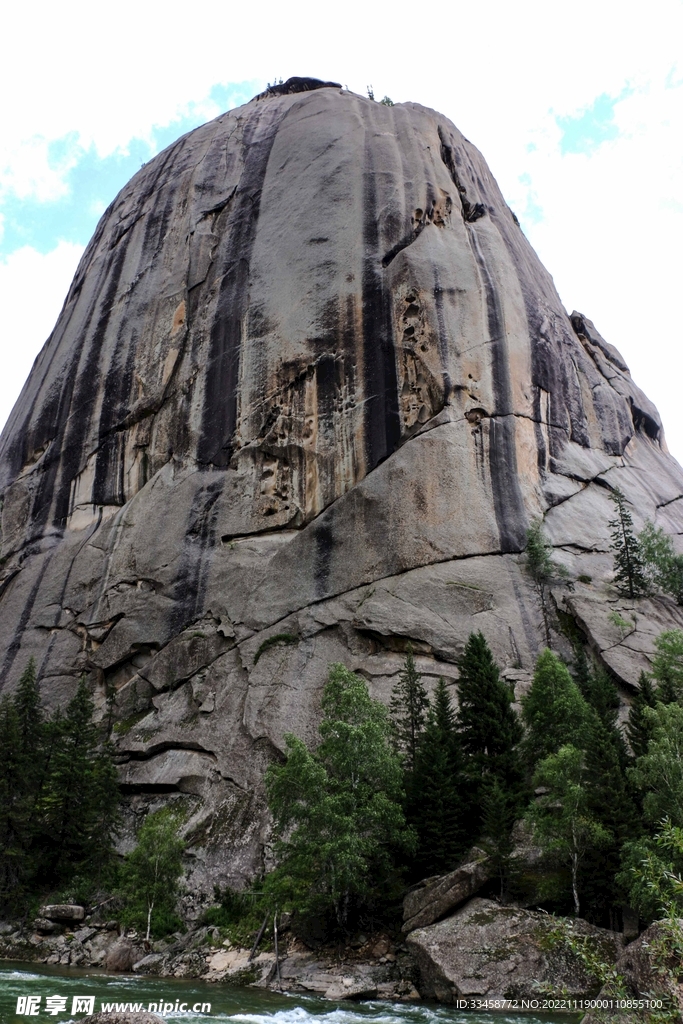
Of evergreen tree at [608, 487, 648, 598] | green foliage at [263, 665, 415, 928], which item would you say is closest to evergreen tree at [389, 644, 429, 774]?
green foliage at [263, 665, 415, 928]

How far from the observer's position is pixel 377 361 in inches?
1880

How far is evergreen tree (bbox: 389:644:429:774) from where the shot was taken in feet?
113

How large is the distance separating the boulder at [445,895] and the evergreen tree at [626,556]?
20630 mm

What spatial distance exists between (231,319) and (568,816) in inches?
1483

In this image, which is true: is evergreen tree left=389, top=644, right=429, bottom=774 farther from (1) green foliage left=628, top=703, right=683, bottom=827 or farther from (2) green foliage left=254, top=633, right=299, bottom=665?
(1) green foliage left=628, top=703, right=683, bottom=827

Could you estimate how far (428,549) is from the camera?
137 ft

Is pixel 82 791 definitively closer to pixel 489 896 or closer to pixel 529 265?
pixel 489 896

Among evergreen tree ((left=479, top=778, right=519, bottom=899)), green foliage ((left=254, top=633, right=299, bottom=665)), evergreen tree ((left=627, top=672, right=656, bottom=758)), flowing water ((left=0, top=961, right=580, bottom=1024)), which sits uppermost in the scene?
green foliage ((left=254, top=633, right=299, bottom=665))

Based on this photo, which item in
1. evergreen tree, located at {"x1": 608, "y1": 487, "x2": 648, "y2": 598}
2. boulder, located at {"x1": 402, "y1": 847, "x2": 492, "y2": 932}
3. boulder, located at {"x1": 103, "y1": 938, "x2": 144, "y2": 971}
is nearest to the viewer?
boulder, located at {"x1": 402, "y1": 847, "x2": 492, "y2": 932}

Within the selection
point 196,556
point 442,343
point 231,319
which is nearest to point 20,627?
point 196,556

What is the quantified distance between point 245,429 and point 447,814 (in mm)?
26722

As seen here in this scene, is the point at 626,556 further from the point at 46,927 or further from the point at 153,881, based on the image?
the point at 46,927

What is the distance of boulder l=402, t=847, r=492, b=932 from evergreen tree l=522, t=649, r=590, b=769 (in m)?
6.32

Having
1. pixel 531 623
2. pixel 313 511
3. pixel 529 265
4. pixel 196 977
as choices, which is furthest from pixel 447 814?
pixel 529 265
